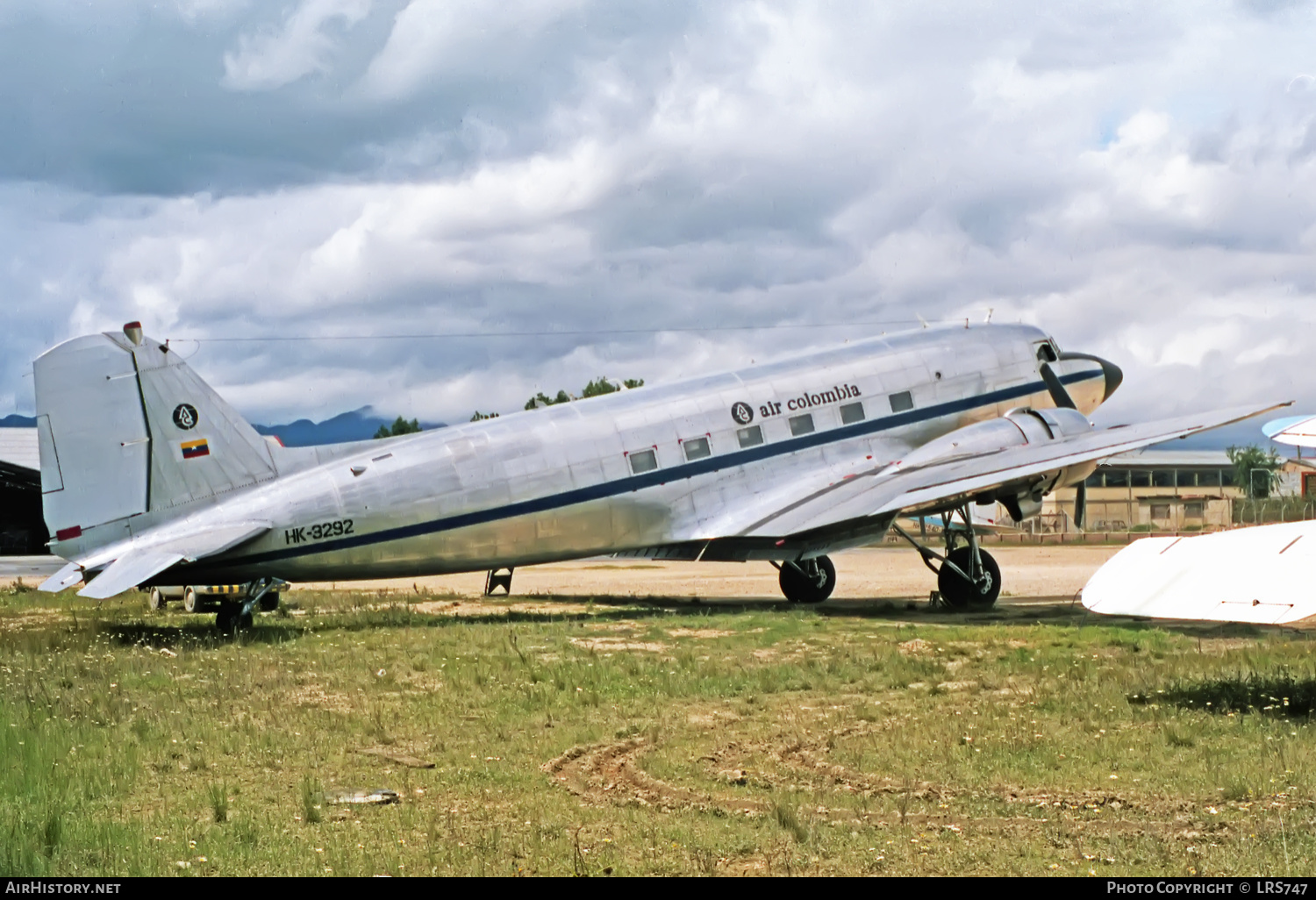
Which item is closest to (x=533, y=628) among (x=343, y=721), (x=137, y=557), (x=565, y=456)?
(x=565, y=456)

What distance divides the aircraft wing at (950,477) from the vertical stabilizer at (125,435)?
34.2 feet

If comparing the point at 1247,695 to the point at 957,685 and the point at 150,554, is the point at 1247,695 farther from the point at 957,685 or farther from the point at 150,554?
the point at 150,554

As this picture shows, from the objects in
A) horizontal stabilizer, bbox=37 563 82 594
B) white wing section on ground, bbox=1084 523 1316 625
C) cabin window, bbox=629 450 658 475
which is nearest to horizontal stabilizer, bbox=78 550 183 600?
horizontal stabilizer, bbox=37 563 82 594

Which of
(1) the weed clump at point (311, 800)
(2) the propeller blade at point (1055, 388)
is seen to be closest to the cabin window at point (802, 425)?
(2) the propeller blade at point (1055, 388)

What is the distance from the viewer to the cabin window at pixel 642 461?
27.0 m

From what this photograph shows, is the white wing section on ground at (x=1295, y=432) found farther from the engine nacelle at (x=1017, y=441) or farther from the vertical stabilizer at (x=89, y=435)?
the vertical stabilizer at (x=89, y=435)

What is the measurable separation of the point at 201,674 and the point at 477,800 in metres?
8.68

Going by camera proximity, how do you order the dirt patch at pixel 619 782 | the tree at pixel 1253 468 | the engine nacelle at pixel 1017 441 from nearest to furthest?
1. the dirt patch at pixel 619 782
2. the engine nacelle at pixel 1017 441
3. the tree at pixel 1253 468

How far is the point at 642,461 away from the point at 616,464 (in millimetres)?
649

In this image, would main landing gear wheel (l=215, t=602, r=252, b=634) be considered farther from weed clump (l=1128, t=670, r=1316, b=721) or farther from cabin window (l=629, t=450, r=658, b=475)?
weed clump (l=1128, t=670, r=1316, b=721)

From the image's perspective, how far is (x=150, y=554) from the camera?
22141 millimetres

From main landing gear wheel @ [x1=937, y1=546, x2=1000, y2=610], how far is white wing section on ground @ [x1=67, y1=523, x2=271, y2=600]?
13668mm
